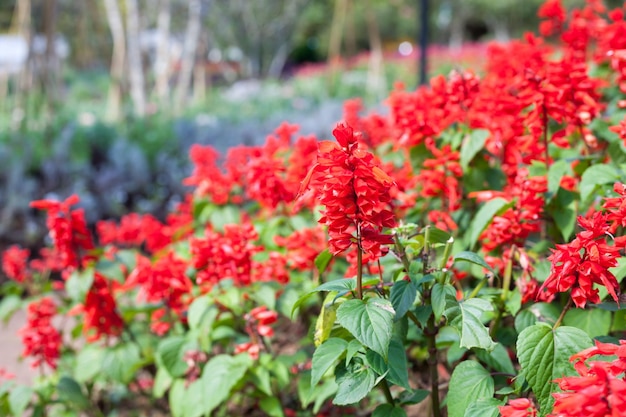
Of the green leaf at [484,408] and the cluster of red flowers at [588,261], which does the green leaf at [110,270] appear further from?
the cluster of red flowers at [588,261]

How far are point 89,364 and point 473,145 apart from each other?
5.42 feet

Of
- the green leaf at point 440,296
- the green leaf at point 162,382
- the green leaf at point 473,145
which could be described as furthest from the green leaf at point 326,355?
the green leaf at point 162,382

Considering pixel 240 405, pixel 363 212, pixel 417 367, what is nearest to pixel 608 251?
pixel 363 212

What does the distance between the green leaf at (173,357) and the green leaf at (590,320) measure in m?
1.25

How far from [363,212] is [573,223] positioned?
2.64 ft

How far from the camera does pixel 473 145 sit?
1971 millimetres

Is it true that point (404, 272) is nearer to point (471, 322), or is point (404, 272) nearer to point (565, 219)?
point (471, 322)

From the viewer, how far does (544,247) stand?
74.2 inches

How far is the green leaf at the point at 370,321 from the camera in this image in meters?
1.24

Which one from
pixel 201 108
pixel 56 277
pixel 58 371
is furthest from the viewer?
pixel 201 108

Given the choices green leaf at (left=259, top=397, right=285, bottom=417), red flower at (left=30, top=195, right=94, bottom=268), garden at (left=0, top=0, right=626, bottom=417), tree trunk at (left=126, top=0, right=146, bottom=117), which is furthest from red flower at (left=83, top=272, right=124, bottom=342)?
tree trunk at (left=126, top=0, right=146, bottom=117)

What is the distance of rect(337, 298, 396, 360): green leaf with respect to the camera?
1.24m

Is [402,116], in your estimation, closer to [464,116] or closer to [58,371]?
[464,116]

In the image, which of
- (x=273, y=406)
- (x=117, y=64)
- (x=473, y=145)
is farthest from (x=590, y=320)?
(x=117, y=64)
